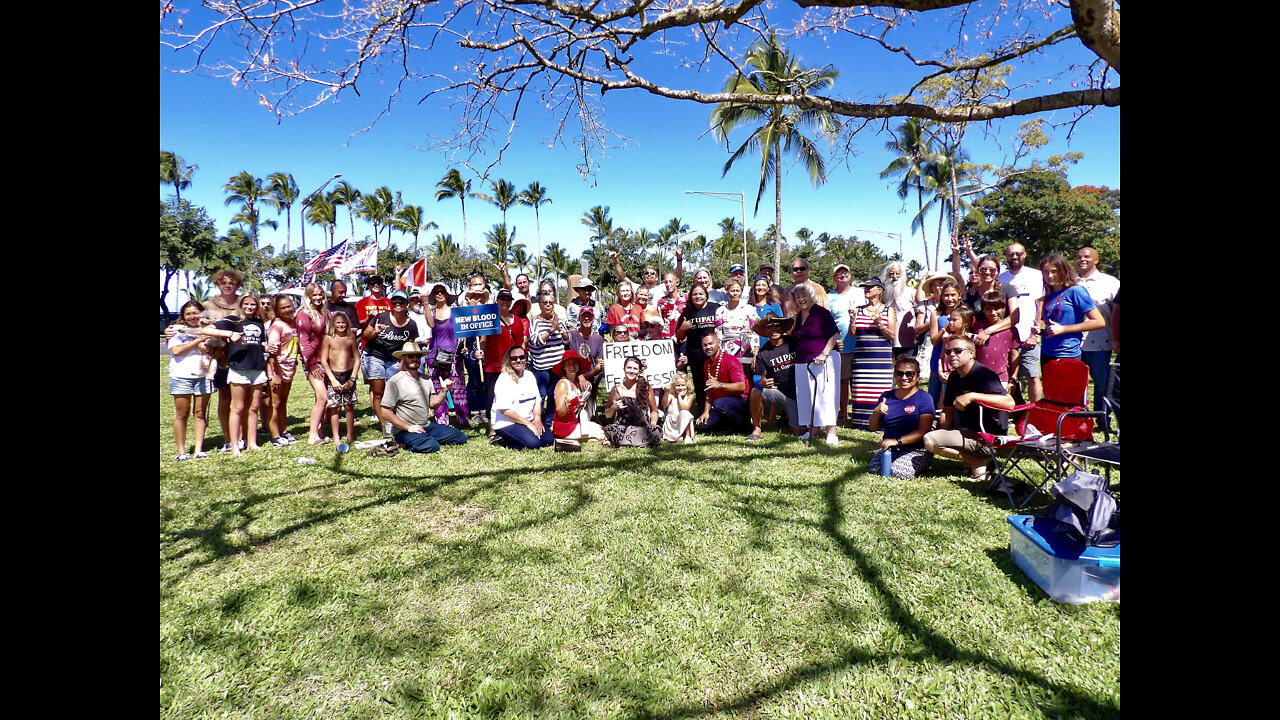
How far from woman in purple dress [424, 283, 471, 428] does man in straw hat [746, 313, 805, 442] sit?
424cm

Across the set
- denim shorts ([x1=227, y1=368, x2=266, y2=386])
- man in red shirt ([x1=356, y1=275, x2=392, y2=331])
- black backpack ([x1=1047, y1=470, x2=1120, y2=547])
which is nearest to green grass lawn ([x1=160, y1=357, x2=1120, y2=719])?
black backpack ([x1=1047, y1=470, x2=1120, y2=547])

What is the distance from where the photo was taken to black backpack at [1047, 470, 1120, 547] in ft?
9.87

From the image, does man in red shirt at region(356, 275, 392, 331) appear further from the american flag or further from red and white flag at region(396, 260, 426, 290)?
the american flag

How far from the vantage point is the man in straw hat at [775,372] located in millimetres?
7410

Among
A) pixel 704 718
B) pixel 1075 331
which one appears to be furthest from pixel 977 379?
pixel 704 718

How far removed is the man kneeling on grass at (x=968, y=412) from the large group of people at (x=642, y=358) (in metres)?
0.32

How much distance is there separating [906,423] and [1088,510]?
8.39 feet

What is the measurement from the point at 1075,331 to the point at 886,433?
2296 mm

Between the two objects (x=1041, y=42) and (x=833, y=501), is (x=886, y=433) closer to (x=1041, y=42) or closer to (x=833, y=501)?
(x=833, y=501)

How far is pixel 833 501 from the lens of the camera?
4828 mm

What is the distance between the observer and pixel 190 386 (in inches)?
→ 265

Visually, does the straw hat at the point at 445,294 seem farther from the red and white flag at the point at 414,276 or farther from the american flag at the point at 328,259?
the american flag at the point at 328,259

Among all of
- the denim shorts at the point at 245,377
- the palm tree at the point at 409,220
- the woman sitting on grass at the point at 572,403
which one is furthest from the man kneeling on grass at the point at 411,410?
the palm tree at the point at 409,220

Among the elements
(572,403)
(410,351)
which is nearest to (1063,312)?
(572,403)
